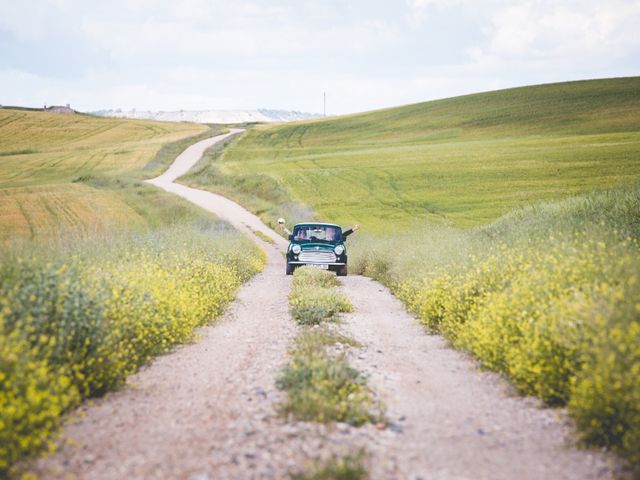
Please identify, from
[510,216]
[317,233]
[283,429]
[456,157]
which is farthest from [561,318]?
[456,157]

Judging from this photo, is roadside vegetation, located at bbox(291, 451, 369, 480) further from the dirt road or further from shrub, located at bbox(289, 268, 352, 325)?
shrub, located at bbox(289, 268, 352, 325)

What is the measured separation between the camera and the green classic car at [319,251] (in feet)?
70.3

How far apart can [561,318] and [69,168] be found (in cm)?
6487

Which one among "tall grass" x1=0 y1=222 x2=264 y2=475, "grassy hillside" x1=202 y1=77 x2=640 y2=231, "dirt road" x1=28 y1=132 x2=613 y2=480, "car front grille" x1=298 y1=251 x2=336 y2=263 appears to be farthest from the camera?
"grassy hillside" x1=202 y1=77 x2=640 y2=231

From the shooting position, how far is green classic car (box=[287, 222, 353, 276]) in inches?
844

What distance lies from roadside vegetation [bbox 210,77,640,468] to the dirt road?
0.47 meters

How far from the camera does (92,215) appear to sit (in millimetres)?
36469

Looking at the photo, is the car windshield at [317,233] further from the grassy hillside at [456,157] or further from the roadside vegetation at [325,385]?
the roadside vegetation at [325,385]

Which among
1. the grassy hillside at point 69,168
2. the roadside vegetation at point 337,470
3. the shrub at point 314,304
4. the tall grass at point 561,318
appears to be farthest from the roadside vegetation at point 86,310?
the tall grass at point 561,318

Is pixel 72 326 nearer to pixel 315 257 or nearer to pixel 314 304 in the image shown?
pixel 314 304

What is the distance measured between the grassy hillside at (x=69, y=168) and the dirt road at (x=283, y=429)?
4.66 m

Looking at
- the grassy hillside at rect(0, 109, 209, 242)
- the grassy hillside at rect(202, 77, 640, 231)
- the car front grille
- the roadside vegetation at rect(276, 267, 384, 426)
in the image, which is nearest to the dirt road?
the roadside vegetation at rect(276, 267, 384, 426)

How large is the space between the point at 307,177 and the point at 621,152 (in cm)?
2357

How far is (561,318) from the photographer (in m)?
6.66
